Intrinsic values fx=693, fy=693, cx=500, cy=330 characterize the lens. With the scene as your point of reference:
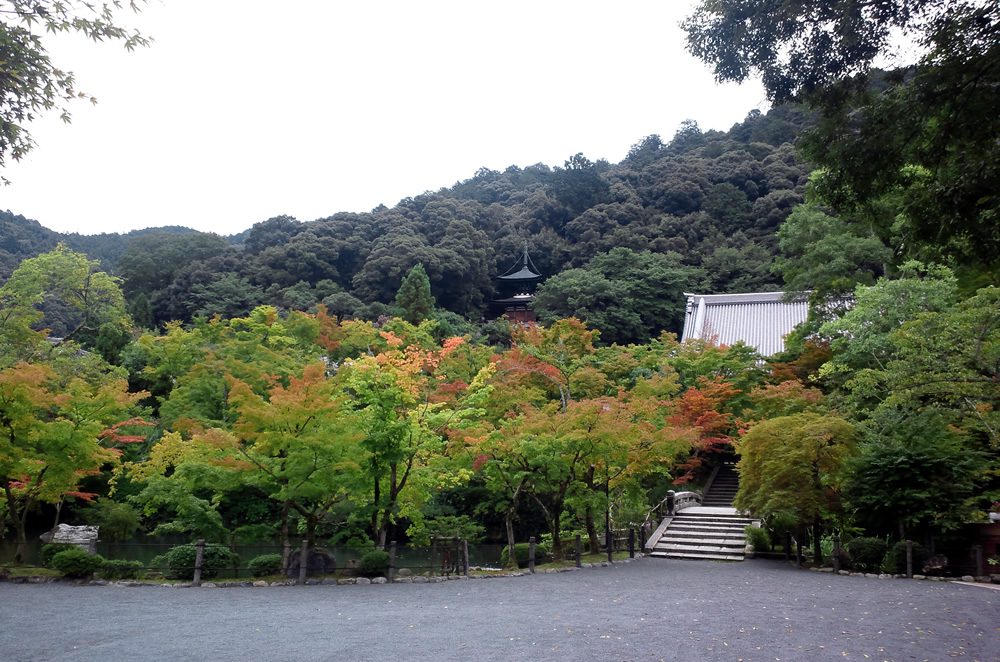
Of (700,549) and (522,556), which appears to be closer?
(522,556)

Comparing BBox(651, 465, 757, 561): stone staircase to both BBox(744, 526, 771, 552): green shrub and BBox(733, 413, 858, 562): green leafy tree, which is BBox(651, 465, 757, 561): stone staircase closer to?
BBox(744, 526, 771, 552): green shrub

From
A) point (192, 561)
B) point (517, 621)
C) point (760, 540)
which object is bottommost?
point (192, 561)

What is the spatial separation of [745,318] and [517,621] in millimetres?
25791

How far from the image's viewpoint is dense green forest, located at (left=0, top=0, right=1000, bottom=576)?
5727 mm

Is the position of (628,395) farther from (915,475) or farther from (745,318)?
(745,318)

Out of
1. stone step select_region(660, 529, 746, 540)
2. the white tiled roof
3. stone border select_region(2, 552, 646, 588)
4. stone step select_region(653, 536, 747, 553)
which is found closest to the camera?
stone border select_region(2, 552, 646, 588)

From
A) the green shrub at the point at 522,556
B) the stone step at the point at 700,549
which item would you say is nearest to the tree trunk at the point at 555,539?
the green shrub at the point at 522,556

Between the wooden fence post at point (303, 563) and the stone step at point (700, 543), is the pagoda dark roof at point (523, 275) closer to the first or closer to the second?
the stone step at point (700, 543)

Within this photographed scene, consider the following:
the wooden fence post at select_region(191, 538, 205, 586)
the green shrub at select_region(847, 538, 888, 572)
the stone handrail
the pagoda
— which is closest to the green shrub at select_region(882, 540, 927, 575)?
the green shrub at select_region(847, 538, 888, 572)

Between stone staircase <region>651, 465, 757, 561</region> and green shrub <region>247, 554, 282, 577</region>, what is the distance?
8168mm

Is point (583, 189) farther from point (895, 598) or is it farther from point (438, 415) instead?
point (895, 598)

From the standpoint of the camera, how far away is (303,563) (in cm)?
1140

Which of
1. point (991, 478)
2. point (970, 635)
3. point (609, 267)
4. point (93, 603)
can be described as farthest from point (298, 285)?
point (970, 635)

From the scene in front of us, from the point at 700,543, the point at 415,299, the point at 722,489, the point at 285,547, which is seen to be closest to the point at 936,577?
the point at 700,543
